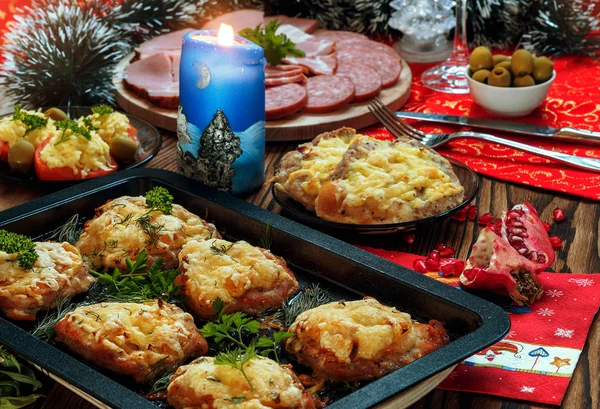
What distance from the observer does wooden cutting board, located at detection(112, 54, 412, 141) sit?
3436 millimetres

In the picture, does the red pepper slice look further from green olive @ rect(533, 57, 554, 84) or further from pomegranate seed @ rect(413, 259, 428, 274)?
green olive @ rect(533, 57, 554, 84)

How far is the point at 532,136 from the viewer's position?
11.4ft

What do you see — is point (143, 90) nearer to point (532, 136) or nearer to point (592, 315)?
point (532, 136)

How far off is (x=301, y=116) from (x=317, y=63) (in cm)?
51

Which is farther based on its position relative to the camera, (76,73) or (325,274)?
(76,73)

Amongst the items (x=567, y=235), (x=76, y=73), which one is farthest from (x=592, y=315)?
(x=76, y=73)

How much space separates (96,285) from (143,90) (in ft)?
4.95

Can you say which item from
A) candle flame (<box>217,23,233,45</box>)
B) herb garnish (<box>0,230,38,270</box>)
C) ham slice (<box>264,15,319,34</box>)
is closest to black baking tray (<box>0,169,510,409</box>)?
herb garnish (<box>0,230,38,270</box>)

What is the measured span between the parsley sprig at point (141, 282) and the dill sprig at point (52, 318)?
11 cm

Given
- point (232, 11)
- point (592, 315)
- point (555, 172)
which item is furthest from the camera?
point (232, 11)

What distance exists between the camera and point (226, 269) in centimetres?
220

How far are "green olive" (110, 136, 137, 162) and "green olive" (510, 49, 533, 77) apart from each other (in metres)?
1.67

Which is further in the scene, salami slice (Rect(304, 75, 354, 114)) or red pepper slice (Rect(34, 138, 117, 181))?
salami slice (Rect(304, 75, 354, 114))

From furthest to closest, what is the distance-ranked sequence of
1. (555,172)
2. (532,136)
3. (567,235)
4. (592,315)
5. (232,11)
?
(232,11), (532,136), (555,172), (567,235), (592,315)
